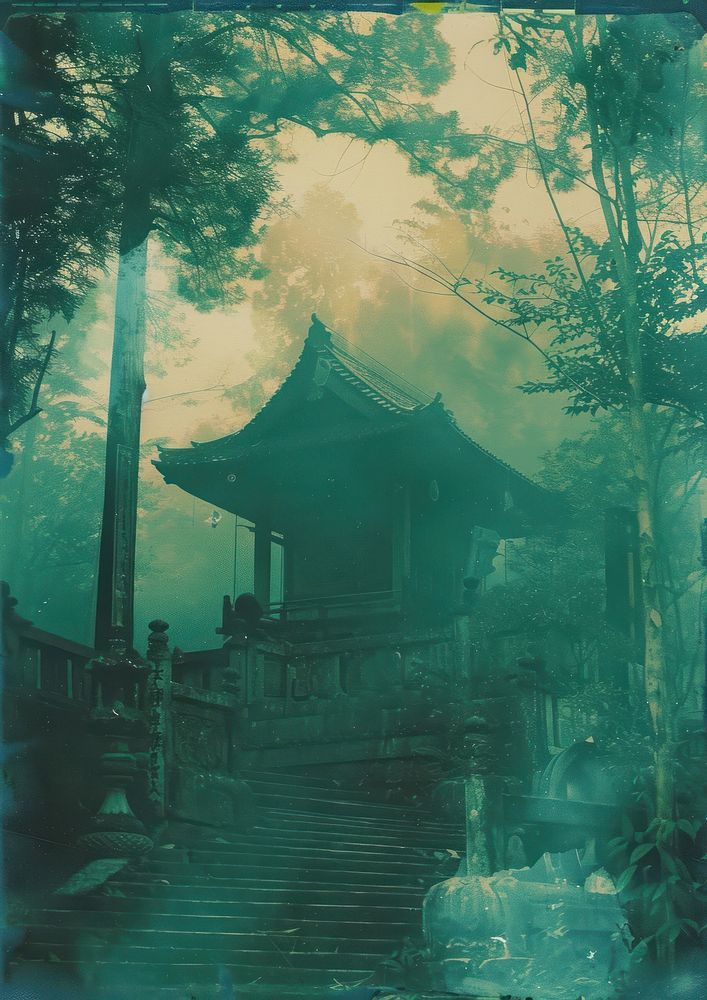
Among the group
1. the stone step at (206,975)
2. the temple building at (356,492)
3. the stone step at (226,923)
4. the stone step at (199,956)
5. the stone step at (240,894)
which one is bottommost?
the stone step at (206,975)

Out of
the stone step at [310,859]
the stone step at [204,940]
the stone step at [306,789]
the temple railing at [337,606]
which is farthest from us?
the temple railing at [337,606]

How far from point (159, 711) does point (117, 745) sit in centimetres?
41

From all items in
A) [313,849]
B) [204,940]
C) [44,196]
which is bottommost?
[204,940]

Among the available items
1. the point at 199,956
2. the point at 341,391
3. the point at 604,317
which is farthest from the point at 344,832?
the point at 604,317

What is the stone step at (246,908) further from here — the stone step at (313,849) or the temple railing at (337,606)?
the temple railing at (337,606)

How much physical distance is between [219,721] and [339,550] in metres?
1.54

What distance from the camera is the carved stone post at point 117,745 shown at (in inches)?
195

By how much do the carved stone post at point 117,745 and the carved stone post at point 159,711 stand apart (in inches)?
2.9

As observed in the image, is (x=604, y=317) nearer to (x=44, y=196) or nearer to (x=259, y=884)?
(x=44, y=196)

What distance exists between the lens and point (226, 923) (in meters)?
4.46

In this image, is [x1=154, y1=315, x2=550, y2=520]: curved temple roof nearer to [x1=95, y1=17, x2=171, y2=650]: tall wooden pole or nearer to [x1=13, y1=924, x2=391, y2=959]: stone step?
[x1=95, y1=17, x2=171, y2=650]: tall wooden pole

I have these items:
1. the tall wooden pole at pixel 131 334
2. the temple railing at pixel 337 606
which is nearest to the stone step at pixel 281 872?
the tall wooden pole at pixel 131 334

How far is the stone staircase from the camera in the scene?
4137mm

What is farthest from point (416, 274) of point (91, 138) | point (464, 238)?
point (91, 138)
